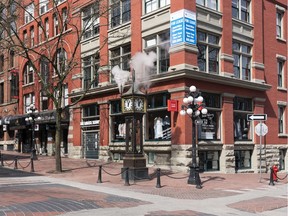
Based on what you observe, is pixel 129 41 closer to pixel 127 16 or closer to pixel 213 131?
pixel 127 16

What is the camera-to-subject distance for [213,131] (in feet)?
79.7

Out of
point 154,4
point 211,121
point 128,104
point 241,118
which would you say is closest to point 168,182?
point 128,104

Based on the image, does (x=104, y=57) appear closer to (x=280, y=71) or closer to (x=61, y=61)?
(x=61, y=61)

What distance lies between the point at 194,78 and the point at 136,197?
10.8 meters

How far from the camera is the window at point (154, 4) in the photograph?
Answer: 24297 mm

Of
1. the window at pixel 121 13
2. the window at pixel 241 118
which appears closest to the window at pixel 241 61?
the window at pixel 241 118

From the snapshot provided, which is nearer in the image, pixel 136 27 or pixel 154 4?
pixel 154 4

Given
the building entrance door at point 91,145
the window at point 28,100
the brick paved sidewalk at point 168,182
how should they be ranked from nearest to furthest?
1. the brick paved sidewalk at point 168,182
2. the building entrance door at point 91,145
3. the window at point 28,100

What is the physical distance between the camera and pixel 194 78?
22.6 meters

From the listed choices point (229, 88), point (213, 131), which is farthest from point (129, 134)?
point (229, 88)

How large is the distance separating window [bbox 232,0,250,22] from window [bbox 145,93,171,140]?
7.93 meters

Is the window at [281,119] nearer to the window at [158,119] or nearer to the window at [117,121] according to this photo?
the window at [158,119]

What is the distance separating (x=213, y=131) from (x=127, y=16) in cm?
996

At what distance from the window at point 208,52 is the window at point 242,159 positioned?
5.75 meters
